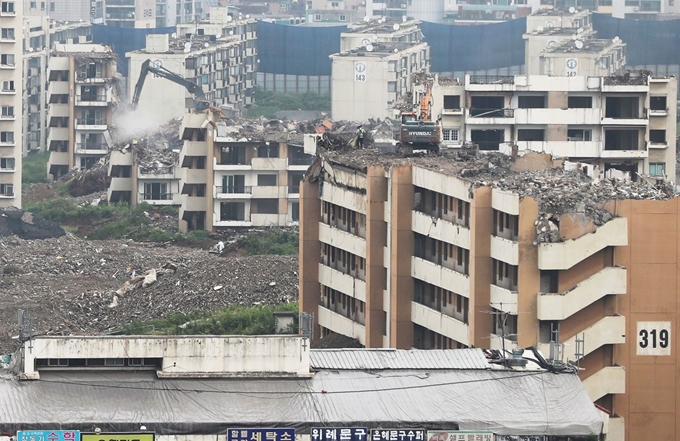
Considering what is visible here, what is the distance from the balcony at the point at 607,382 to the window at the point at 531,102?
29760 millimetres

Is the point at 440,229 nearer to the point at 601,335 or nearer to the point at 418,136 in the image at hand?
the point at 601,335

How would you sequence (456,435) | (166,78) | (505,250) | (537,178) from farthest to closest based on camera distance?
(166,78) → (537,178) → (505,250) → (456,435)

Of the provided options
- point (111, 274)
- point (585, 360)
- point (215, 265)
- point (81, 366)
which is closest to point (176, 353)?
point (81, 366)

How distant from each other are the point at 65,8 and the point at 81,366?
13434 cm

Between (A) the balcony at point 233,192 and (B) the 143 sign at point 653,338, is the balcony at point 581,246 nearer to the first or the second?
(B) the 143 sign at point 653,338

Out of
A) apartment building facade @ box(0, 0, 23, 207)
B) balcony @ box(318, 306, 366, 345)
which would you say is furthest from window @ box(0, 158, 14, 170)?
balcony @ box(318, 306, 366, 345)

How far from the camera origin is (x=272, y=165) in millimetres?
88750

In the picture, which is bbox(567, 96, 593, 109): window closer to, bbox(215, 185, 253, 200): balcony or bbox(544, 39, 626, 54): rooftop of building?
bbox(215, 185, 253, 200): balcony

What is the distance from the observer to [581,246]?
157 feet

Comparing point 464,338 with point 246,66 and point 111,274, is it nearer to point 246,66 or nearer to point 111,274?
point 111,274

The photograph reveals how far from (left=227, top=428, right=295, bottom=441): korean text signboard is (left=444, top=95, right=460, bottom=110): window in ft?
134

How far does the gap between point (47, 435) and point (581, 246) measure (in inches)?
596

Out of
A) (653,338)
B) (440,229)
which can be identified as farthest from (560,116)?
(653,338)

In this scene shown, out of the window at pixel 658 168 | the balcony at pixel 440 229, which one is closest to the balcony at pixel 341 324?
the balcony at pixel 440 229
